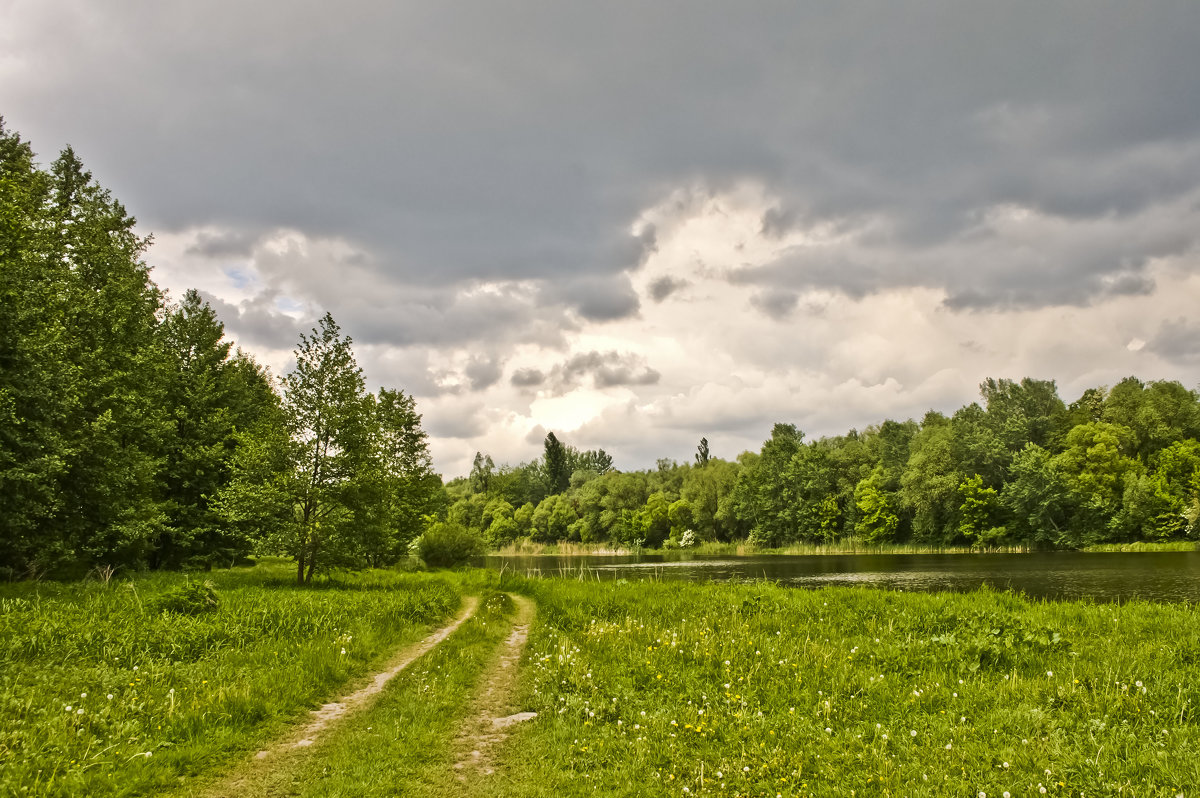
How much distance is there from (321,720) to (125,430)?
85.2 feet

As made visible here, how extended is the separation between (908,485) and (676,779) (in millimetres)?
94160

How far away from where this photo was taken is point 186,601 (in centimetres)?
1520

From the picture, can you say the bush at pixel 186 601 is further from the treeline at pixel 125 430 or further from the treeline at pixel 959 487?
the treeline at pixel 959 487

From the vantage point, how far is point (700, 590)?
80.2ft

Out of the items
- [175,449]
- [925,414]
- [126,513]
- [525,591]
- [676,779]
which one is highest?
[925,414]

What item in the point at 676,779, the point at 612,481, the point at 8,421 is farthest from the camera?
the point at 612,481

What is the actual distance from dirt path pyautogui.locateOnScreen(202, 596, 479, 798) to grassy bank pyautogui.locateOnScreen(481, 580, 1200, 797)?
Answer: 2.81 meters

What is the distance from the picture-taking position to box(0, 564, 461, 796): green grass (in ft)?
23.7

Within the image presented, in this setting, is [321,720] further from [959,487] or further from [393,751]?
[959,487]

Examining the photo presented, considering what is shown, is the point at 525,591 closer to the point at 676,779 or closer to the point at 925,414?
the point at 676,779

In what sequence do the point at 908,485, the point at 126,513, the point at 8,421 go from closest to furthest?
1. the point at 8,421
2. the point at 126,513
3. the point at 908,485

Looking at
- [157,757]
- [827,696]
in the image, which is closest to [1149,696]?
[827,696]

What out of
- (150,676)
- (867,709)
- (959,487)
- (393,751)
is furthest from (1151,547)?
(150,676)

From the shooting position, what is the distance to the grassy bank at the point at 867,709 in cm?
718
